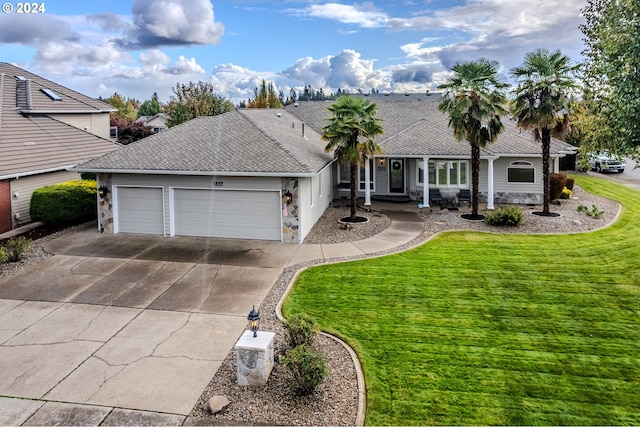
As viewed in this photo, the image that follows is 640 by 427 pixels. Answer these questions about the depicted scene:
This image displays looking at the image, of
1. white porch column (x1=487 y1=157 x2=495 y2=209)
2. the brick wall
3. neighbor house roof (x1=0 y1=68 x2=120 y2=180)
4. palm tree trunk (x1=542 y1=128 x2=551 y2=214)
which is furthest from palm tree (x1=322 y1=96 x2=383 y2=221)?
the brick wall

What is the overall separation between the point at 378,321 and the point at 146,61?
2382 cm

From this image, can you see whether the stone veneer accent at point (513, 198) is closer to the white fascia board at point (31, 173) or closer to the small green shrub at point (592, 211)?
the small green shrub at point (592, 211)

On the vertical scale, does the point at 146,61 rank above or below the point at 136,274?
above

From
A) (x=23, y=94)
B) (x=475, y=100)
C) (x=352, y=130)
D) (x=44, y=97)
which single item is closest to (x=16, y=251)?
(x=352, y=130)

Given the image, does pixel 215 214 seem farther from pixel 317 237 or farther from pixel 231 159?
pixel 317 237

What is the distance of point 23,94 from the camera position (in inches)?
946

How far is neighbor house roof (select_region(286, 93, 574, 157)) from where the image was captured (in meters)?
21.1

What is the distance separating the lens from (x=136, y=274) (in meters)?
12.6

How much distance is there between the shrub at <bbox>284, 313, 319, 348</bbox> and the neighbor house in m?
14.1

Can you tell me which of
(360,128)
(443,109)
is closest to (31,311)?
(360,128)

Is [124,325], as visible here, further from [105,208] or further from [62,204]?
[62,204]

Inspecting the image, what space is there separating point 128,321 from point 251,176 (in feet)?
23.9

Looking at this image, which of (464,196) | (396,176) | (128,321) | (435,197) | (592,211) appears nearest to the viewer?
(128,321)

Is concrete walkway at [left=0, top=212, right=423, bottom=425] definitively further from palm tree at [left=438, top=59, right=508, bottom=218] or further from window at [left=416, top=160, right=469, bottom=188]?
window at [left=416, top=160, right=469, bottom=188]
